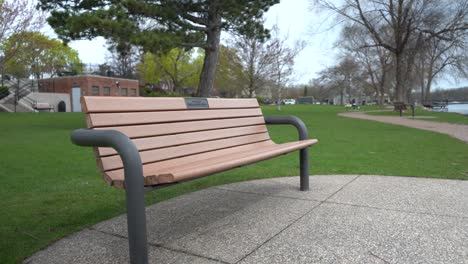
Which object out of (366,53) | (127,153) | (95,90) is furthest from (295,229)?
(366,53)

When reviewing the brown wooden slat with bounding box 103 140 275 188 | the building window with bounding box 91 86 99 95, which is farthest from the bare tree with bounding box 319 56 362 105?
the brown wooden slat with bounding box 103 140 275 188

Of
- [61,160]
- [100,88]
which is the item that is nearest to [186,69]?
[100,88]

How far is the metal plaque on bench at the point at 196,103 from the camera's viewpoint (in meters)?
3.57

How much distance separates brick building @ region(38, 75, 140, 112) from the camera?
130ft

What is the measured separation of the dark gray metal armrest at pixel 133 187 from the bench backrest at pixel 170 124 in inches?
14.1

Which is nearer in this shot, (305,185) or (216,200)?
(216,200)

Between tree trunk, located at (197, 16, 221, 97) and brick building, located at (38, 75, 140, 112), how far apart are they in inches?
967

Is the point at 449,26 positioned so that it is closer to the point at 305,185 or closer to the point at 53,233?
the point at 305,185

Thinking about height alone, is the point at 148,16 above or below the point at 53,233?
above

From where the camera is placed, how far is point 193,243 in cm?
282

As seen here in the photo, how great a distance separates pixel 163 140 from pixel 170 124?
0.66 feet

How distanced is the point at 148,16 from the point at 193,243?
13.4m

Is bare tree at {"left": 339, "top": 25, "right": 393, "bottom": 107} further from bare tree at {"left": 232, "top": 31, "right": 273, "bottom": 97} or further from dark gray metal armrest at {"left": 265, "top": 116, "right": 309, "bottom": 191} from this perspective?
dark gray metal armrest at {"left": 265, "top": 116, "right": 309, "bottom": 191}

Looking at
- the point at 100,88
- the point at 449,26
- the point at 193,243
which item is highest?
the point at 449,26
